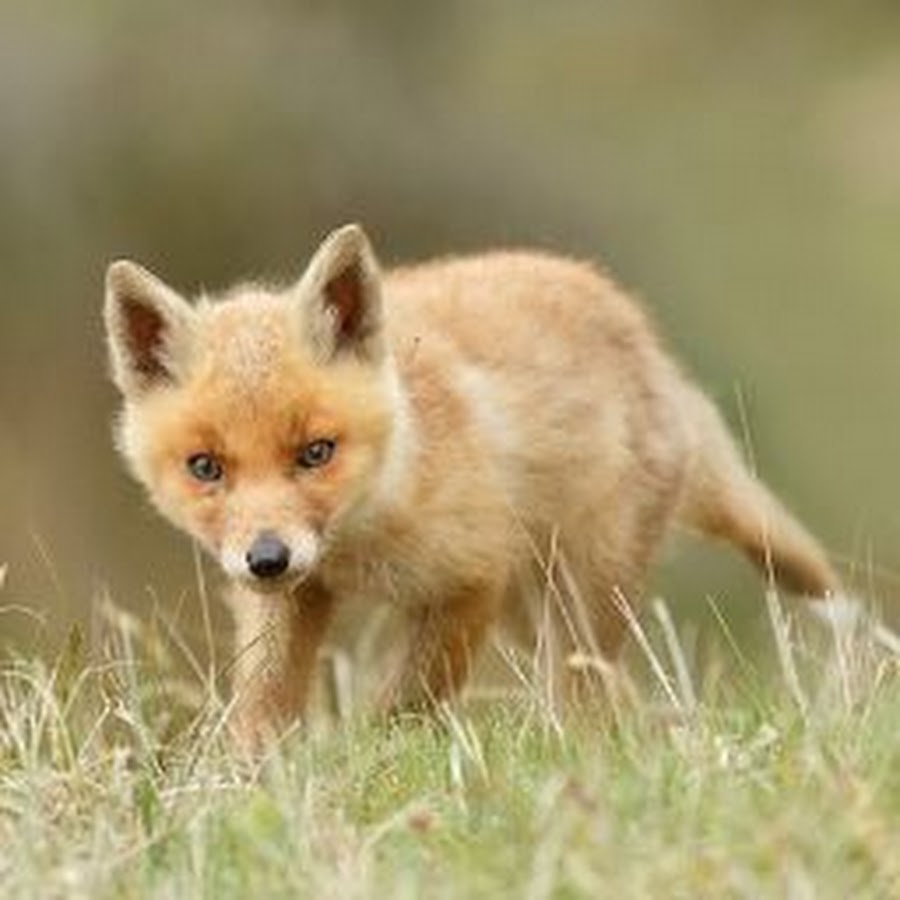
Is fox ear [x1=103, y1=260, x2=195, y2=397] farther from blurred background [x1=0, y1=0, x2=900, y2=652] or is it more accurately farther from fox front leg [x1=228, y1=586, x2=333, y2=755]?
blurred background [x1=0, y1=0, x2=900, y2=652]

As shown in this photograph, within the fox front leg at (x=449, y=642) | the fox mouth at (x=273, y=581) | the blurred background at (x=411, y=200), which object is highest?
the fox mouth at (x=273, y=581)

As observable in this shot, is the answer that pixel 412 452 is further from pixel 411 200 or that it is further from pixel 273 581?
pixel 411 200

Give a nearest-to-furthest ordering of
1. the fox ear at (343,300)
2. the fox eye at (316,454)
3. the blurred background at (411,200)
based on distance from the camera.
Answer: the fox eye at (316,454) < the fox ear at (343,300) < the blurred background at (411,200)

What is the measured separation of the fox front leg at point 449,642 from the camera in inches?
340

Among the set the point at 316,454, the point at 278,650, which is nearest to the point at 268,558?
the point at 316,454

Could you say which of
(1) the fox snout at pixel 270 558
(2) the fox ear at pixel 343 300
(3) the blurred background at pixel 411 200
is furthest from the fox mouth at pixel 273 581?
(3) the blurred background at pixel 411 200

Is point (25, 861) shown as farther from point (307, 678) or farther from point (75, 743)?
point (307, 678)

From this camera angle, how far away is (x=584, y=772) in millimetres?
6520

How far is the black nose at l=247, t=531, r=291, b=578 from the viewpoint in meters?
7.80

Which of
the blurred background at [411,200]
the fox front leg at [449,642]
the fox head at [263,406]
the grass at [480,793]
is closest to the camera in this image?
the grass at [480,793]

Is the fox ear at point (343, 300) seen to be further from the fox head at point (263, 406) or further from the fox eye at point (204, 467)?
the fox eye at point (204, 467)

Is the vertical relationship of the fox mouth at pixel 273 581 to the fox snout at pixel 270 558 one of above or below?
below

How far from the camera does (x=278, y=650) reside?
857 centimetres

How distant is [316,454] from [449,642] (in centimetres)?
69
